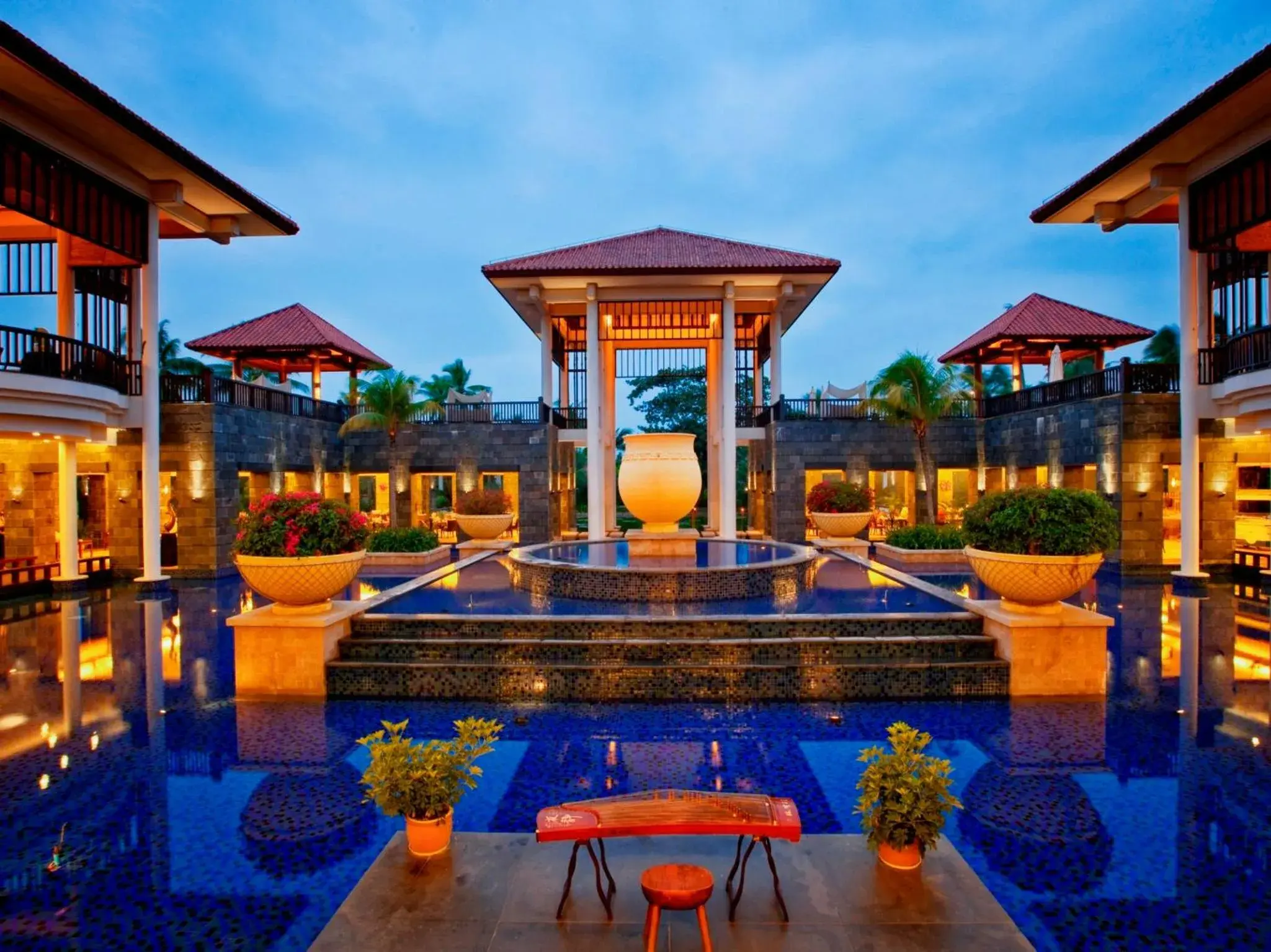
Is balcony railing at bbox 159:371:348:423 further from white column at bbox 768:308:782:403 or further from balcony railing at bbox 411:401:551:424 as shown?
white column at bbox 768:308:782:403

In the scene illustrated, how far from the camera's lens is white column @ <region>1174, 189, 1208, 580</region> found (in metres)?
12.8

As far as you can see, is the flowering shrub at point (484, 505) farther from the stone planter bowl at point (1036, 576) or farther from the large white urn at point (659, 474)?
the stone planter bowl at point (1036, 576)

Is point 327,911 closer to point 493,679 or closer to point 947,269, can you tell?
point 493,679

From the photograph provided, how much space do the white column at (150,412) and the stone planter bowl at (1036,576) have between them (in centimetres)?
1404

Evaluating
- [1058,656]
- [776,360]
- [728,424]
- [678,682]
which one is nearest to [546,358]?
[728,424]

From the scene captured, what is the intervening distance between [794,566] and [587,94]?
14359 centimetres

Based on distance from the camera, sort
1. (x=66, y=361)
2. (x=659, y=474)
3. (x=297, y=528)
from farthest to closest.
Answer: (x=66, y=361), (x=659, y=474), (x=297, y=528)

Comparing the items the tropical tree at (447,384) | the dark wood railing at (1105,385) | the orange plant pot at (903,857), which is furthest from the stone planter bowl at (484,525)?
the orange plant pot at (903,857)

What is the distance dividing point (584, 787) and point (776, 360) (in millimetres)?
17990

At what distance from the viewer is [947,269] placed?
13762cm

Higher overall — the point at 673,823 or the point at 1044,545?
the point at 1044,545

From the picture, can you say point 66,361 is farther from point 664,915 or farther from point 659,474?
point 664,915

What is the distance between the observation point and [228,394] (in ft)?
51.4

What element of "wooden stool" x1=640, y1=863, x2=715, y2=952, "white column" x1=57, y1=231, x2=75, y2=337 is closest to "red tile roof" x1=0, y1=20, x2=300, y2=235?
"white column" x1=57, y1=231, x2=75, y2=337
